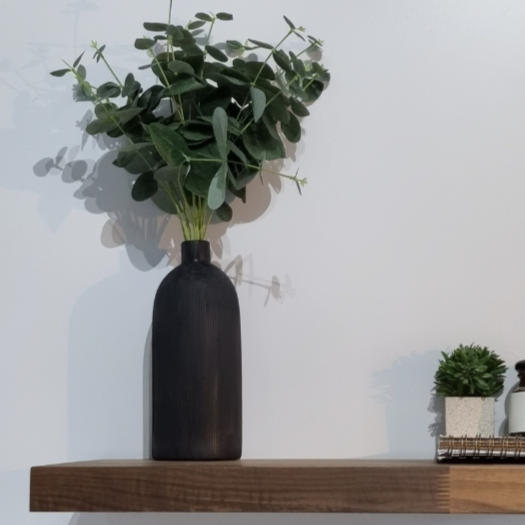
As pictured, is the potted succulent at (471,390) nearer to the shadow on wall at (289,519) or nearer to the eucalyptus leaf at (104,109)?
the shadow on wall at (289,519)

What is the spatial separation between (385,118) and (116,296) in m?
0.46

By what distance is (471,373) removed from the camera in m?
1.01

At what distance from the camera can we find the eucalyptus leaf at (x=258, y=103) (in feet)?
3.25

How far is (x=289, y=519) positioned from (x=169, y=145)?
0.51 metres

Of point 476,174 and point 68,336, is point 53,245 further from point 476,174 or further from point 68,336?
point 476,174

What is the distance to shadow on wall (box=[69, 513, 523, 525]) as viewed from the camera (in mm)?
1058

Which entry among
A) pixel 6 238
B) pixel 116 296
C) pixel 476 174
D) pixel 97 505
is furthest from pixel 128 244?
pixel 476 174

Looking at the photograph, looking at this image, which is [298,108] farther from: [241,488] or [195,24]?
[241,488]

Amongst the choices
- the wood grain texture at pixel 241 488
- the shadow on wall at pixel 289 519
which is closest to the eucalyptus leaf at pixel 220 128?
the wood grain texture at pixel 241 488

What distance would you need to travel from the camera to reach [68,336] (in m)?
1.16

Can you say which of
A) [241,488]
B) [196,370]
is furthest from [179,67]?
[241,488]

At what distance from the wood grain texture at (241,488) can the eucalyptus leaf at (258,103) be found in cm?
41

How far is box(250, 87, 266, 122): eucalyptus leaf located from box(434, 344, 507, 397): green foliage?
387 mm

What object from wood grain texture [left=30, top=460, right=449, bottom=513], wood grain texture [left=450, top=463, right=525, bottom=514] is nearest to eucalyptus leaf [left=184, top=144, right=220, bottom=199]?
wood grain texture [left=30, top=460, right=449, bottom=513]
